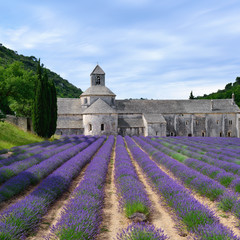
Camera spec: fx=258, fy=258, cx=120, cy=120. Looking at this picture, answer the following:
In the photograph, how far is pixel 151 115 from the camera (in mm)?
39312

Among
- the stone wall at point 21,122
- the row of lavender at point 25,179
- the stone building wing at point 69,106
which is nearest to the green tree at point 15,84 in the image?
the stone wall at point 21,122

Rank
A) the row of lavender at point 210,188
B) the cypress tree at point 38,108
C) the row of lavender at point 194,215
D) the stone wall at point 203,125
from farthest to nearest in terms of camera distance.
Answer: the stone wall at point 203,125, the cypress tree at point 38,108, the row of lavender at point 210,188, the row of lavender at point 194,215

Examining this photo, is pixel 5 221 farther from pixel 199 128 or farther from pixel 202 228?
pixel 199 128

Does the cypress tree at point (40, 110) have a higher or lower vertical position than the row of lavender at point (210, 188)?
higher

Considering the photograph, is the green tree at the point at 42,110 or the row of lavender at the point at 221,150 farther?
the green tree at the point at 42,110

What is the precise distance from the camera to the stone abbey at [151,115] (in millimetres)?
37750

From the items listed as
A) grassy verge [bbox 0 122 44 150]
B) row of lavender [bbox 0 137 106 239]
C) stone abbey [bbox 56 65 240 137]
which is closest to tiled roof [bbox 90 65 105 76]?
stone abbey [bbox 56 65 240 137]

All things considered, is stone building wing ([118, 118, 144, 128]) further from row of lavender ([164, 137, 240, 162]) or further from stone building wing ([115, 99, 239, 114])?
row of lavender ([164, 137, 240, 162])

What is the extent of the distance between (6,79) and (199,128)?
30.0m

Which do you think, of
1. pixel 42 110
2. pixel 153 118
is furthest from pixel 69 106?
pixel 42 110

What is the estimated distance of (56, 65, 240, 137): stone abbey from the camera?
124ft

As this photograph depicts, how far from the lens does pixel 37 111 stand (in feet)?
79.3

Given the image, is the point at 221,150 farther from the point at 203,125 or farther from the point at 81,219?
the point at 203,125

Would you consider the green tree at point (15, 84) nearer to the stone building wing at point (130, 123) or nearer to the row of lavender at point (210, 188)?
the stone building wing at point (130, 123)
